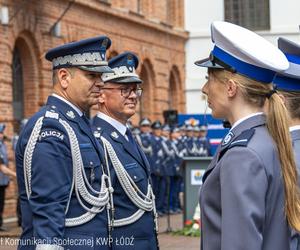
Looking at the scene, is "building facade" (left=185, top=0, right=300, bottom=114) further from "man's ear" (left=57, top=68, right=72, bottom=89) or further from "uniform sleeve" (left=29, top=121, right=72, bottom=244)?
"uniform sleeve" (left=29, top=121, right=72, bottom=244)

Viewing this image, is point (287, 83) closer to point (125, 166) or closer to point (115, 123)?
point (125, 166)

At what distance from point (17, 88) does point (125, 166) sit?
14.5 metres

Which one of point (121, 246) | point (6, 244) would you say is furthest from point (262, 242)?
point (6, 244)

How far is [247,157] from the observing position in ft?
12.5

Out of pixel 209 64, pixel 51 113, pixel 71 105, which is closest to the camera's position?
pixel 209 64

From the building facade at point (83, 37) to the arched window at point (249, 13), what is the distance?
10.7 ft

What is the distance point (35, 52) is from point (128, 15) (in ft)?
22.7

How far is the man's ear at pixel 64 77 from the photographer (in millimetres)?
5324

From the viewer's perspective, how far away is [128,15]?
26797mm

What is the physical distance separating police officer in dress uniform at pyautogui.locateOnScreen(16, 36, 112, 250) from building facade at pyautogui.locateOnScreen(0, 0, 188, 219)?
13.4 meters

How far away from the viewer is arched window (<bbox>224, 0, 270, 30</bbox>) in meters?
35.9

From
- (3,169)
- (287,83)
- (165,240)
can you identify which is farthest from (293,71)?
(3,169)

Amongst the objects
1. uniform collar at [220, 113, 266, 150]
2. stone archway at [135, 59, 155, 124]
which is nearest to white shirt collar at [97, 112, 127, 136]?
uniform collar at [220, 113, 266, 150]

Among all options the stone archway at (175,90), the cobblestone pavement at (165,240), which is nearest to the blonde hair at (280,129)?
the cobblestone pavement at (165,240)
